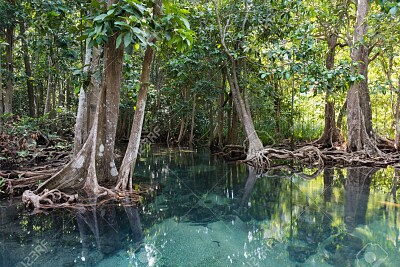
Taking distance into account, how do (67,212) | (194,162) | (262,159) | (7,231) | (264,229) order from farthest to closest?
(194,162)
(262,159)
(67,212)
(264,229)
(7,231)

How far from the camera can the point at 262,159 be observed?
873 cm

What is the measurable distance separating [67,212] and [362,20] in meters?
8.87

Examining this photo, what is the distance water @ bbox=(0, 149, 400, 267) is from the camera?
3.12 meters

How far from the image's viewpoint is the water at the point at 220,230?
312 centimetres

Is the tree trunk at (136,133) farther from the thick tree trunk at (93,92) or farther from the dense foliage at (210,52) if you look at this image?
the thick tree trunk at (93,92)

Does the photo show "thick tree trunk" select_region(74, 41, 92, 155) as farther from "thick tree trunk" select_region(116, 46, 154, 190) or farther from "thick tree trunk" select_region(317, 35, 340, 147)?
"thick tree trunk" select_region(317, 35, 340, 147)

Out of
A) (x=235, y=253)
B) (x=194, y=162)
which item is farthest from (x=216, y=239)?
(x=194, y=162)

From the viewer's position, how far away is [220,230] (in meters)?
3.94

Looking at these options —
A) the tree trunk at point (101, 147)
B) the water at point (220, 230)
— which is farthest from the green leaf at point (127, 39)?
the water at point (220, 230)

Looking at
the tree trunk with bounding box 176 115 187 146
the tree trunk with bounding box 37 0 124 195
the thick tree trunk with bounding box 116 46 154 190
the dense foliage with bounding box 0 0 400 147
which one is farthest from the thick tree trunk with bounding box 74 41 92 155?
the tree trunk with bounding box 176 115 187 146

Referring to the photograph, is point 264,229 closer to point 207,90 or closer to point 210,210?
point 210,210

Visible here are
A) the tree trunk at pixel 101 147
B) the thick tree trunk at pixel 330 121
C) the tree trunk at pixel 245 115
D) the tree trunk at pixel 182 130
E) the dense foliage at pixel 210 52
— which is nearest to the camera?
the dense foliage at pixel 210 52

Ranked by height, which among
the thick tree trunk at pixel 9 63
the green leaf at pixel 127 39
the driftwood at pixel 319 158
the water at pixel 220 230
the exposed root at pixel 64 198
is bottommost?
the water at pixel 220 230

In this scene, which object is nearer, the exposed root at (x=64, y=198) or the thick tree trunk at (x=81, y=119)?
the exposed root at (x=64, y=198)
